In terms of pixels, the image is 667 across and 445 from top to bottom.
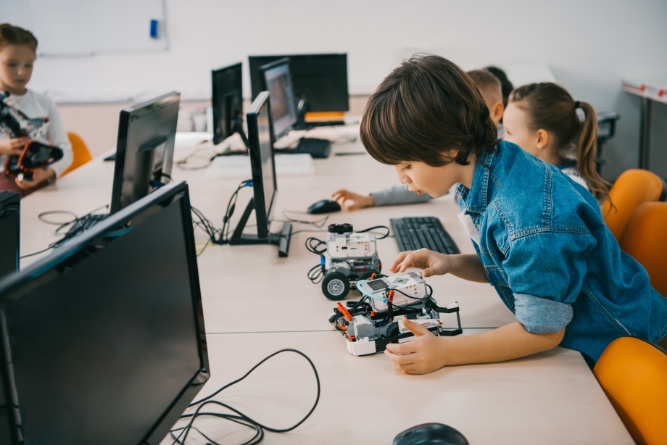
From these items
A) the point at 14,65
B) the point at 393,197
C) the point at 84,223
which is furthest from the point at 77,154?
the point at 393,197

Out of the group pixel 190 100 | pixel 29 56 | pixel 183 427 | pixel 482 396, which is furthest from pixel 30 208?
pixel 190 100

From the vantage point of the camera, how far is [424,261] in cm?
138

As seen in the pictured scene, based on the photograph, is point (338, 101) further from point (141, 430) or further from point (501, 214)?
point (141, 430)

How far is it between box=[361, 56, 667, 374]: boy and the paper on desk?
4.51ft

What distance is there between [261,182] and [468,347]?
0.71m

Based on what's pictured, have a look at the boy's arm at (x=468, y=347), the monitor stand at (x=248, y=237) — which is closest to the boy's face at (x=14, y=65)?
the monitor stand at (x=248, y=237)

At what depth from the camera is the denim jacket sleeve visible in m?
1.00

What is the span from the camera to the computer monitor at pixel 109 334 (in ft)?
1.71

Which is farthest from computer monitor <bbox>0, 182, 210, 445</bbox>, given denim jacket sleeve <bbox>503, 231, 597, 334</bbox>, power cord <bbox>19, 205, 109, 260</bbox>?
power cord <bbox>19, 205, 109, 260</bbox>

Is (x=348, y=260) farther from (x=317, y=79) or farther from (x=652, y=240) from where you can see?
(x=317, y=79)

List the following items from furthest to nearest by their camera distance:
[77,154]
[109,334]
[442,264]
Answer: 1. [77,154]
2. [442,264]
3. [109,334]

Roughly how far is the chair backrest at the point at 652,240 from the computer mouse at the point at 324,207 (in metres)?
0.93

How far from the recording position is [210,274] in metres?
1.53

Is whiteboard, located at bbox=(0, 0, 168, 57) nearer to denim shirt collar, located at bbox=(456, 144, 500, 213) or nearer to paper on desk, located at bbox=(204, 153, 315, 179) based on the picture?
paper on desk, located at bbox=(204, 153, 315, 179)
